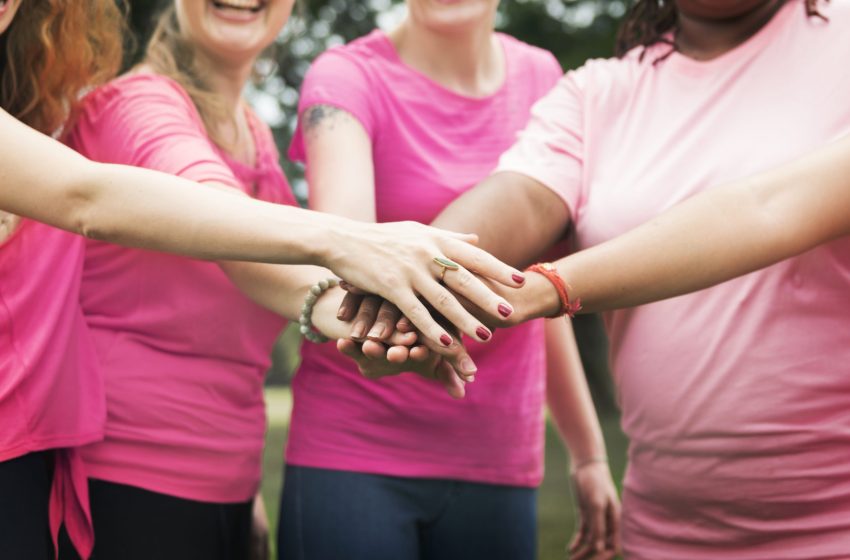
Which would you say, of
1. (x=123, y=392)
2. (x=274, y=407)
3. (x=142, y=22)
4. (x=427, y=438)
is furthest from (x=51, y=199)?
(x=274, y=407)

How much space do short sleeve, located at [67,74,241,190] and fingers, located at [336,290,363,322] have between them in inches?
12.3

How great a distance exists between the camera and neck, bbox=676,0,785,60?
2.16 m

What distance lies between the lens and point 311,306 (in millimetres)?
2199

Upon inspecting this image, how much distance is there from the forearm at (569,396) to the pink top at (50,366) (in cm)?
123

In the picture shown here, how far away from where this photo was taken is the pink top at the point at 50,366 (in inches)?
77.4

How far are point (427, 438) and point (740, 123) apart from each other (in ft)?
3.19

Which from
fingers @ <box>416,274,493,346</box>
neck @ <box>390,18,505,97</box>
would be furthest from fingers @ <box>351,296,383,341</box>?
neck @ <box>390,18,505,97</box>

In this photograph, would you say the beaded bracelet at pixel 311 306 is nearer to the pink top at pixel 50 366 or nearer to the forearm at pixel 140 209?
the forearm at pixel 140 209

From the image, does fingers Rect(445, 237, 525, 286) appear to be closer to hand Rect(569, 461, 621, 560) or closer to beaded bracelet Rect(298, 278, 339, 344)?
beaded bracelet Rect(298, 278, 339, 344)

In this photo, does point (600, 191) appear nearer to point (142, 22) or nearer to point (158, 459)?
point (158, 459)

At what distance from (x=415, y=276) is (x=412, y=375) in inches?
19.9

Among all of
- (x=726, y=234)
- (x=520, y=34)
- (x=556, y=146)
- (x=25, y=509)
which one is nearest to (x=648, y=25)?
(x=556, y=146)

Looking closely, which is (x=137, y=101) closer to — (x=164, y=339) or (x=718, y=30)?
(x=164, y=339)

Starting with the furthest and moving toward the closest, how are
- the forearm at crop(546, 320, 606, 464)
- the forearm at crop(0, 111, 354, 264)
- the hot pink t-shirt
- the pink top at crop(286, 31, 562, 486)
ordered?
the forearm at crop(546, 320, 606, 464) → the pink top at crop(286, 31, 562, 486) → the hot pink t-shirt → the forearm at crop(0, 111, 354, 264)
